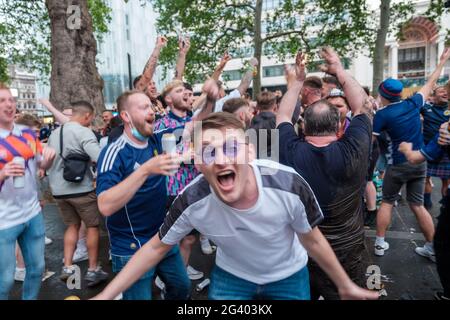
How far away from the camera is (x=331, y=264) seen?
5.47 ft

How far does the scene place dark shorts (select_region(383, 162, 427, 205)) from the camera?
149 inches

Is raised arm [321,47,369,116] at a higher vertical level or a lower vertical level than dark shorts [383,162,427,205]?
higher

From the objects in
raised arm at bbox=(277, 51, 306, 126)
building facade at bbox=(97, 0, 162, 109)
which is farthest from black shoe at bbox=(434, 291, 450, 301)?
building facade at bbox=(97, 0, 162, 109)

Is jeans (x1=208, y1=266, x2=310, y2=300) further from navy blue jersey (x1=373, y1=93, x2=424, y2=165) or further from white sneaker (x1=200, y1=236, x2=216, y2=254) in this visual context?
navy blue jersey (x1=373, y1=93, x2=424, y2=165)

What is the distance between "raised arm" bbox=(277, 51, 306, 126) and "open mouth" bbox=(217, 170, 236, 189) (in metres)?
0.93

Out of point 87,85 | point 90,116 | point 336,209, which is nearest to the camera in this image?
point 336,209

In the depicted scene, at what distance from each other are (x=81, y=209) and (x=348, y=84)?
2.92 metres

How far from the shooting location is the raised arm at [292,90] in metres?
2.33

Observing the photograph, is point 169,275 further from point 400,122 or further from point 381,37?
point 381,37

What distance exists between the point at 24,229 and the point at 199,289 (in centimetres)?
165

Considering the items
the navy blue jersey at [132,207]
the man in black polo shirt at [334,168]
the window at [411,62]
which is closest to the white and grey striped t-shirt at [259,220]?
the man in black polo shirt at [334,168]

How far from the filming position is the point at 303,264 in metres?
1.90

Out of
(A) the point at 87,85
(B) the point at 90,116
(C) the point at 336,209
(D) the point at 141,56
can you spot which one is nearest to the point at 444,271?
(C) the point at 336,209
